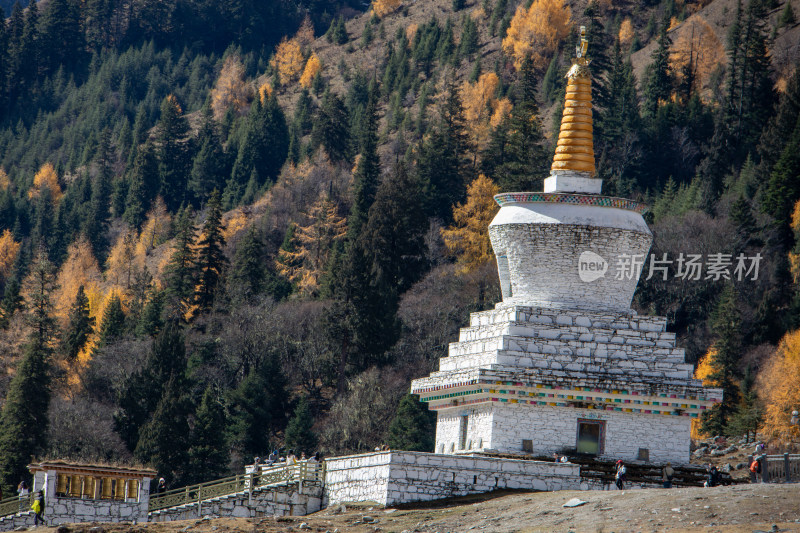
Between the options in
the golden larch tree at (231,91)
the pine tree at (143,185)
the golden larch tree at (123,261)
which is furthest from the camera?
the golden larch tree at (231,91)

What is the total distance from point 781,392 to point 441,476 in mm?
28236

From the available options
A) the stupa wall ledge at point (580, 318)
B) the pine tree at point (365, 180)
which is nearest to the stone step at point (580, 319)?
the stupa wall ledge at point (580, 318)

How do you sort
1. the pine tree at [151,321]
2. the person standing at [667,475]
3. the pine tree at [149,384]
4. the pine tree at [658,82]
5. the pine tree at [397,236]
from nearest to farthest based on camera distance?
1. the person standing at [667,475]
2. the pine tree at [149,384]
3. the pine tree at [151,321]
4. the pine tree at [397,236]
5. the pine tree at [658,82]

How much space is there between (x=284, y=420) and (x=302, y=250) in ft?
81.1

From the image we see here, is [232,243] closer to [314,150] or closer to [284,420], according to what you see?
[314,150]

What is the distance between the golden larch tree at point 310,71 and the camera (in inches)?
5269

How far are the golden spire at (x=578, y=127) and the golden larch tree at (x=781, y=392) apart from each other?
20.1 meters

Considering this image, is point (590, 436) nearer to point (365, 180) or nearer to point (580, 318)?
point (580, 318)

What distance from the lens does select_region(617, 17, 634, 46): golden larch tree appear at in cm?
11462

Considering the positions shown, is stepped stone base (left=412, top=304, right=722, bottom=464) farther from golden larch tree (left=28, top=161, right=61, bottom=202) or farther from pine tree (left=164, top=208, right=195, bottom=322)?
golden larch tree (left=28, top=161, right=61, bottom=202)

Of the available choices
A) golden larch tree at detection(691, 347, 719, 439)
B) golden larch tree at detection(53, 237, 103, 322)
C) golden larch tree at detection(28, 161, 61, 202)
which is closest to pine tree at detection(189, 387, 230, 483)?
golden larch tree at detection(691, 347, 719, 439)

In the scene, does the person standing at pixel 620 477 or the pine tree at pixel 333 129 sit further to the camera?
the pine tree at pixel 333 129

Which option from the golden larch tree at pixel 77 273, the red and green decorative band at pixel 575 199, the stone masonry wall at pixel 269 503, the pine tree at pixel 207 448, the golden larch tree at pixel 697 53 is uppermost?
the golden larch tree at pixel 697 53

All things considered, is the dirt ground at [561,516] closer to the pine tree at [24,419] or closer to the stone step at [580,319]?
the stone step at [580,319]
